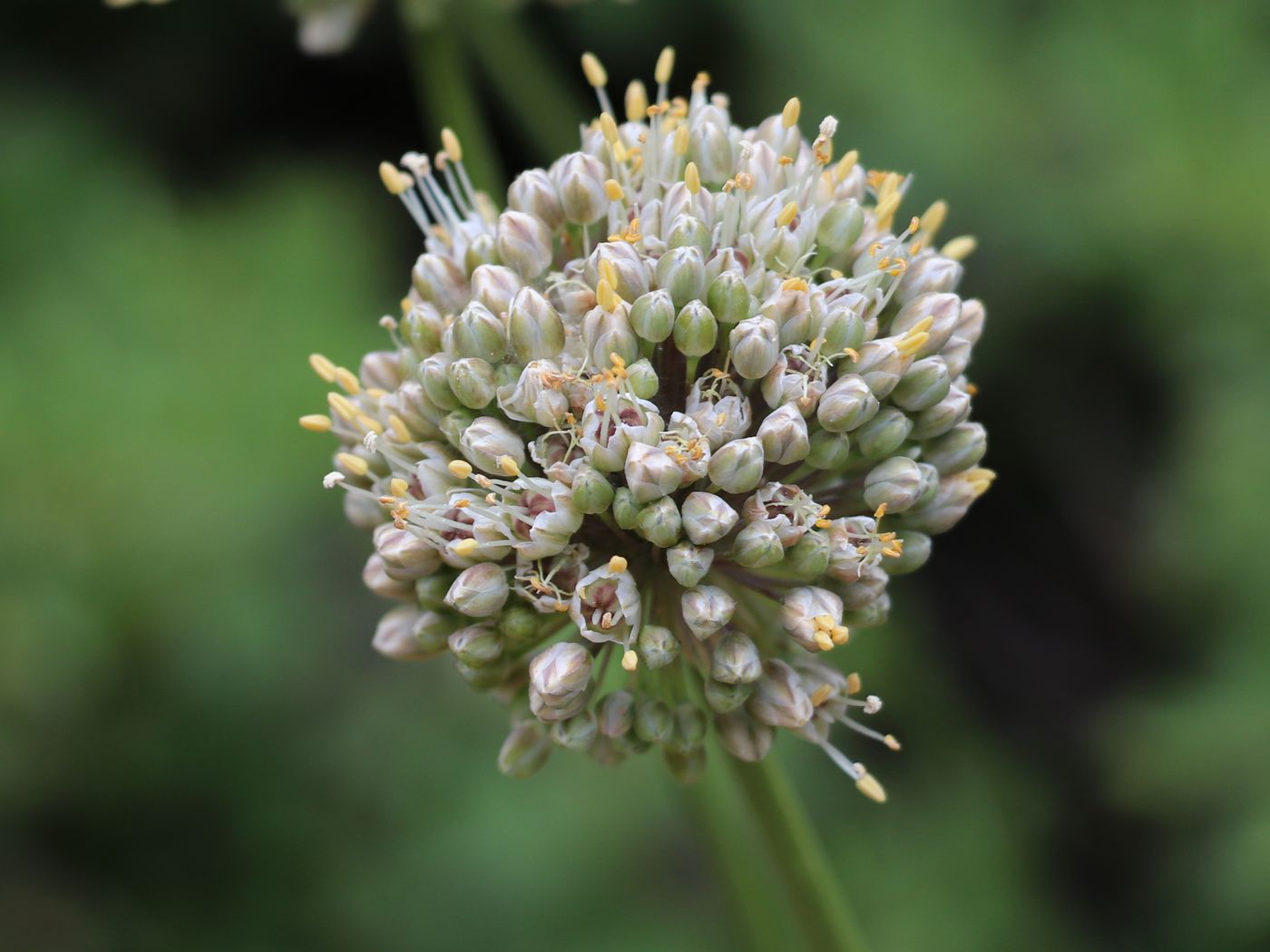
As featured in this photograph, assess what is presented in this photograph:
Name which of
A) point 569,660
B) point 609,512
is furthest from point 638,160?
point 569,660

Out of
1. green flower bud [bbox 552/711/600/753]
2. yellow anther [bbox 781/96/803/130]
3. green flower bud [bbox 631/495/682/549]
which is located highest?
yellow anther [bbox 781/96/803/130]

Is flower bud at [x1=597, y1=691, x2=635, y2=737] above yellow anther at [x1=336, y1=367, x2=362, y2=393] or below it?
below

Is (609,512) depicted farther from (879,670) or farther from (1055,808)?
(1055,808)

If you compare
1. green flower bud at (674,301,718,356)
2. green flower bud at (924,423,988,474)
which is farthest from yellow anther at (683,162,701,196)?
green flower bud at (924,423,988,474)

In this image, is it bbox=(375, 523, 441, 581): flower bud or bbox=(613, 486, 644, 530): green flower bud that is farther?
bbox=(375, 523, 441, 581): flower bud

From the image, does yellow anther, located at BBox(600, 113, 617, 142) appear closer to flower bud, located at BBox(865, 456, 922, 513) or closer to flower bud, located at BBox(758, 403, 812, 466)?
flower bud, located at BBox(758, 403, 812, 466)

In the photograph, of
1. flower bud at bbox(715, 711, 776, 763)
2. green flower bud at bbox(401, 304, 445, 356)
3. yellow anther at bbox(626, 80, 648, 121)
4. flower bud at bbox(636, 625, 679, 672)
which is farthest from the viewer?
yellow anther at bbox(626, 80, 648, 121)

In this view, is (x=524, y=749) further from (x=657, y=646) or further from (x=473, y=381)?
(x=473, y=381)

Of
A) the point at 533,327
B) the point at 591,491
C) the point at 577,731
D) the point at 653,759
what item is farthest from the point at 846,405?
the point at 653,759

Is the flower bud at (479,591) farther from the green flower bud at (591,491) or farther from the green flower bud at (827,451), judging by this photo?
the green flower bud at (827,451)
